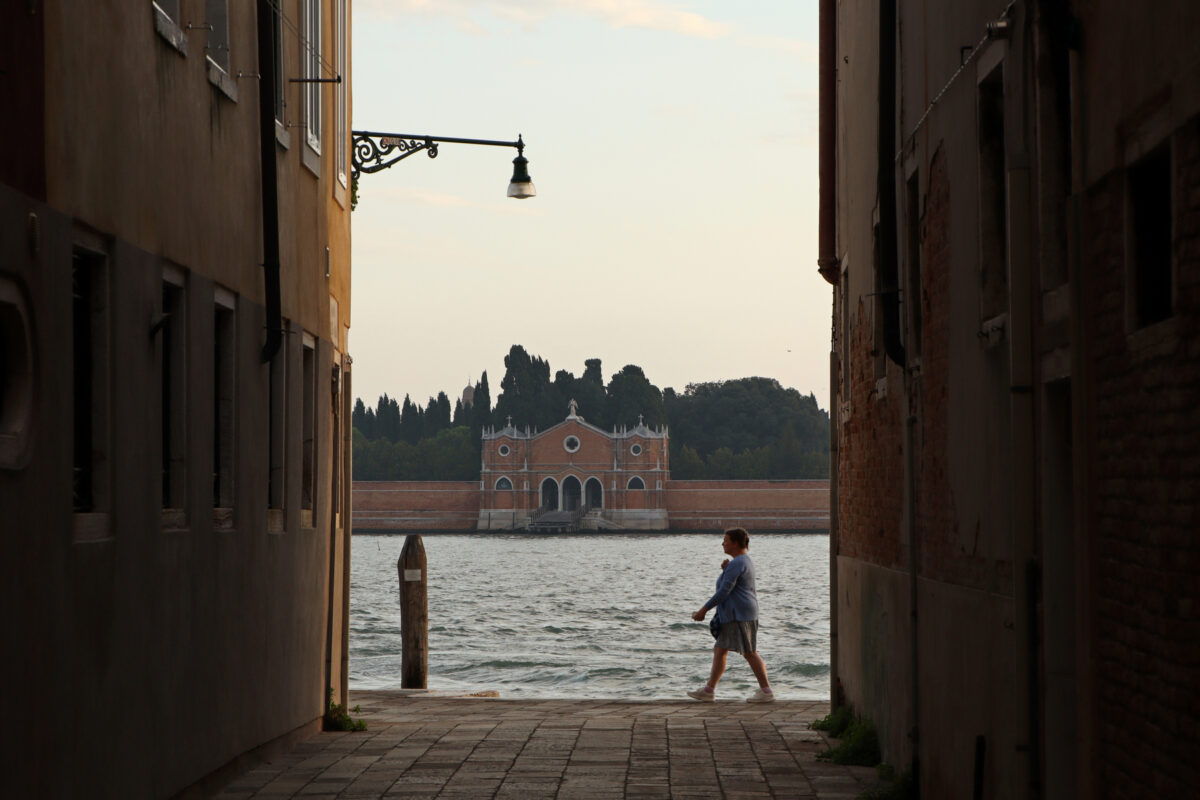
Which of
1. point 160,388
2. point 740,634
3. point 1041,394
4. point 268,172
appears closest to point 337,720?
point 740,634

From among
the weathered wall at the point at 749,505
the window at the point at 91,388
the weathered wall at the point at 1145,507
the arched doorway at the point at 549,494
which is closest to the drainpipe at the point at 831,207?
the window at the point at 91,388

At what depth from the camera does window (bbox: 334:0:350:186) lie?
1349 centimetres

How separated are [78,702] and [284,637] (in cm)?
429

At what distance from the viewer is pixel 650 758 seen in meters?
10.5

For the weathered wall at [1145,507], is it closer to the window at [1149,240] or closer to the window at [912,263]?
the window at [1149,240]

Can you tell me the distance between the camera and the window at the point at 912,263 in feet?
29.6

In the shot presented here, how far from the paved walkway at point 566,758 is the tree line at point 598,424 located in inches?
4799

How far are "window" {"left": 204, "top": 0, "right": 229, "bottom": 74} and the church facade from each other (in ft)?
381

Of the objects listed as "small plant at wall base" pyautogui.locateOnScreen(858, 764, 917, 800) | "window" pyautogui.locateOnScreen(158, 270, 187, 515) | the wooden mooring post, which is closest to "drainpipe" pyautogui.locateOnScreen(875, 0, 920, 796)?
"small plant at wall base" pyautogui.locateOnScreen(858, 764, 917, 800)

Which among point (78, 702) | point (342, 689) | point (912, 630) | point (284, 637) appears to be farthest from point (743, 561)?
point (78, 702)

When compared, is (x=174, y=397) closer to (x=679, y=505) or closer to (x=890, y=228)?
(x=890, y=228)

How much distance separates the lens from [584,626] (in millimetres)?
39344

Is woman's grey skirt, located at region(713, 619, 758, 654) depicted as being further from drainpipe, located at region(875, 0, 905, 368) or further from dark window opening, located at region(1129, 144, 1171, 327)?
dark window opening, located at region(1129, 144, 1171, 327)

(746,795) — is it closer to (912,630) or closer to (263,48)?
(912,630)
